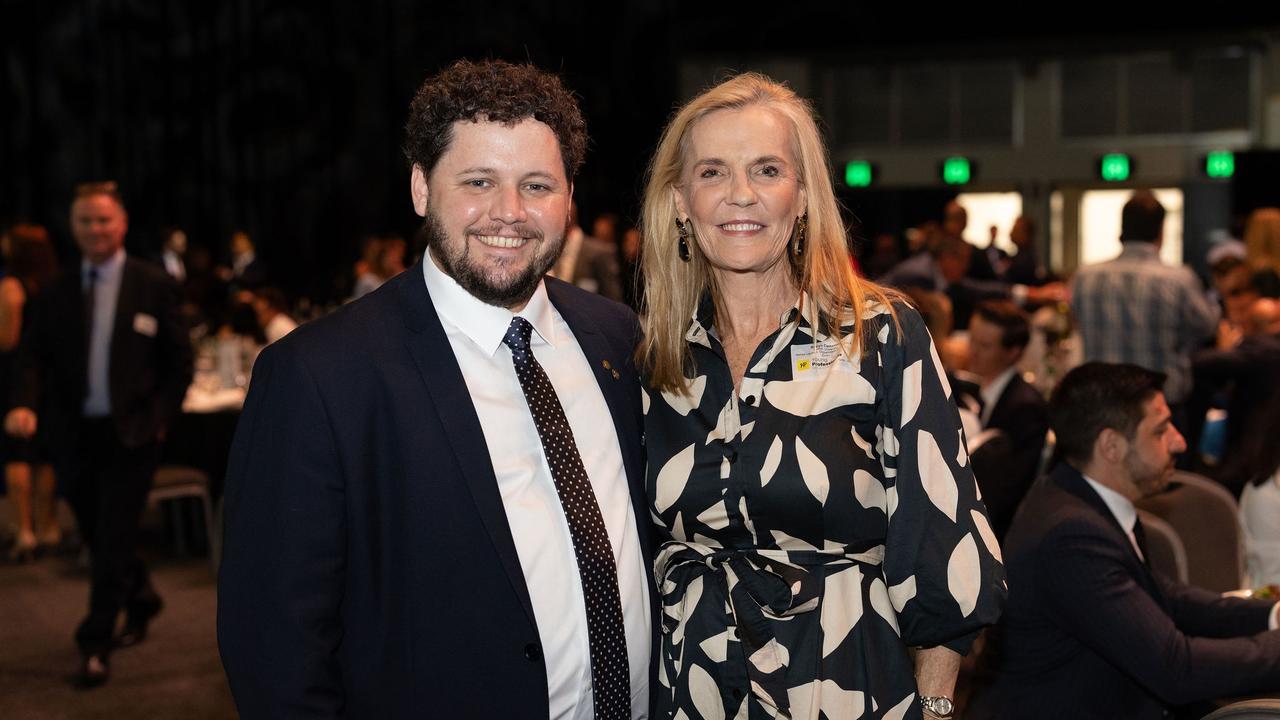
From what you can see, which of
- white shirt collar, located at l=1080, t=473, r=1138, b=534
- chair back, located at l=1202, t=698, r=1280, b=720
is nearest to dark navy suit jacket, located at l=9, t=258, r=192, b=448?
white shirt collar, located at l=1080, t=473, r=1138, b=534

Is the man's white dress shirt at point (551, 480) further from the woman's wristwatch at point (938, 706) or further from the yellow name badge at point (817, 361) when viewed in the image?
the woman's wristwatch at point (938, 706)

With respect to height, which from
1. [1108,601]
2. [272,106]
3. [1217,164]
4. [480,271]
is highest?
[272,106]

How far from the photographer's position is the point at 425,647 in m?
1.68

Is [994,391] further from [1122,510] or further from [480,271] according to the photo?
[480,271]

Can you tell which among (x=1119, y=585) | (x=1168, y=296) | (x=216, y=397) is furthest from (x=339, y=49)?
(x=1119, y=585)

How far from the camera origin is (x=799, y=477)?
1.79 metres

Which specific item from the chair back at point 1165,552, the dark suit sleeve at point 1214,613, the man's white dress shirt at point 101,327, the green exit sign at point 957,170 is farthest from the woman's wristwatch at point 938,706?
the green exit sign at point 957,170

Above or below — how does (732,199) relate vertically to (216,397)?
above

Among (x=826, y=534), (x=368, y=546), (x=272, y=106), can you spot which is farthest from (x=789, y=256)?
(x=272, y=106)

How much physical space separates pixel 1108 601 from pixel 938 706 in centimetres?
81

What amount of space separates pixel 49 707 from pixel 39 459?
2.54 metres

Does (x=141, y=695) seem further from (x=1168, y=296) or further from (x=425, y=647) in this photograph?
(x=1168, y=296)

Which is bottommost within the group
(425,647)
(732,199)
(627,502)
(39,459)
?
(39,459)

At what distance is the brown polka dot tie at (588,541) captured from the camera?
1.76 m
